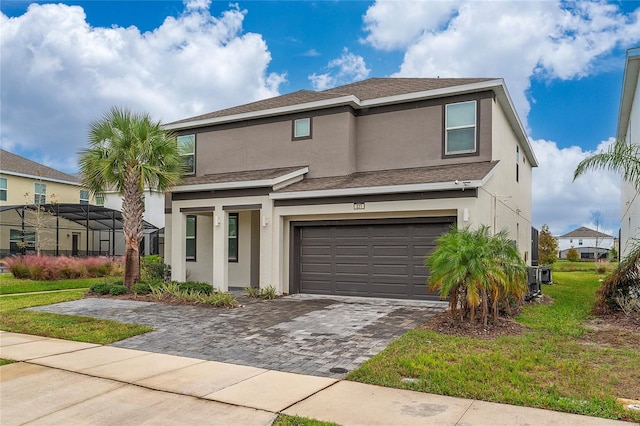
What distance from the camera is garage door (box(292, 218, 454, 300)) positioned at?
488 inches

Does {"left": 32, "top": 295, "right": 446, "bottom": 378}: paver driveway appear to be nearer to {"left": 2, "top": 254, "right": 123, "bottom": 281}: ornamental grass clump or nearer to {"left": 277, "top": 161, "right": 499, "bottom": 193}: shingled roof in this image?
{"left": 277, "top": 161, "right": 499, "bottom": 193}: shingled roof

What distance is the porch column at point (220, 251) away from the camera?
14.4 metres

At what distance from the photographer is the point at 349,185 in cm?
1296

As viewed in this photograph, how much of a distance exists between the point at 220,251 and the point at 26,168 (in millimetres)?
22260

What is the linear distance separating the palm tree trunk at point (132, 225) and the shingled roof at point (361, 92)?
13.1ft

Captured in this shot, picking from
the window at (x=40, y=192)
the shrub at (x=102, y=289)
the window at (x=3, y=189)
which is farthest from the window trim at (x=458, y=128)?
the window at (x=40, y=192)

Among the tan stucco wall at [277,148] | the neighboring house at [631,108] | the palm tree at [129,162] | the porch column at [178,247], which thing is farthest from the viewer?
the porch column at [178,247]

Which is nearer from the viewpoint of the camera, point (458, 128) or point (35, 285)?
point (458, 128)

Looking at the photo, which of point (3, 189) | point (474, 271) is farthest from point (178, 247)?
point (3, 189)

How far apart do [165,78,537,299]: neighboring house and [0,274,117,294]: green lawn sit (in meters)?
4.23

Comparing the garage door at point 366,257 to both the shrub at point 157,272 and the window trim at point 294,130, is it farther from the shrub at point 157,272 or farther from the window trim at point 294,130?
the shrub at point 157,272

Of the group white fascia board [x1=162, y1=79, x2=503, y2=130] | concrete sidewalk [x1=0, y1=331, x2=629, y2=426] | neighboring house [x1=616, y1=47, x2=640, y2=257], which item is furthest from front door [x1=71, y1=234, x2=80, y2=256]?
neighboring house [x1=616, y1=47, x2=640, y2=257]

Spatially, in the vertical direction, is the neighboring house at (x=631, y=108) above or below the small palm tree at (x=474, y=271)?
above

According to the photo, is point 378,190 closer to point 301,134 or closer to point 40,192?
point 301,134
